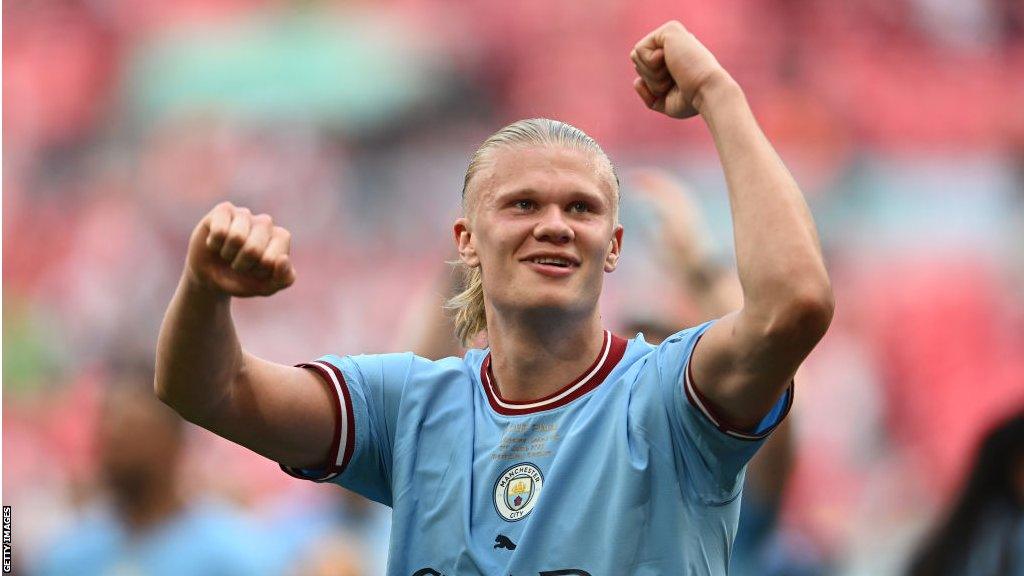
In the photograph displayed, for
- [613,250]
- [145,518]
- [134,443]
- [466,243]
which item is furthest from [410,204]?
[613,250]

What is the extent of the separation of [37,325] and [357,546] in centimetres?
189

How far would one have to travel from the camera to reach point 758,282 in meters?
1.95

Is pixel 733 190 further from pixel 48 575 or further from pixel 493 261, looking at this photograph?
pixel 48 575

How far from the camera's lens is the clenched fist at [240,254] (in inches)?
77.5

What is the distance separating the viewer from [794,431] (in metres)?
5.19

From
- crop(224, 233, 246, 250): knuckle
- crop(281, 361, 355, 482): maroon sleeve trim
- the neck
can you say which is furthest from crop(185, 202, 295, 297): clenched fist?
the neck

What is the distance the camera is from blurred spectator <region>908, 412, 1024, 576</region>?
16.5ft

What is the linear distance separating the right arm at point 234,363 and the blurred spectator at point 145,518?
86.2 inches

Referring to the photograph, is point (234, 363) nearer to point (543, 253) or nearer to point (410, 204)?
point (543, 253)

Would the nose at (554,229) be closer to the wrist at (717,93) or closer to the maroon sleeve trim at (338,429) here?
the wrist at (717,93)

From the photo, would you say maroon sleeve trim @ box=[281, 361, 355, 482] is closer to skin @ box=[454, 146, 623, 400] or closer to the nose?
skin @ box=[454, 146, 623, 400]

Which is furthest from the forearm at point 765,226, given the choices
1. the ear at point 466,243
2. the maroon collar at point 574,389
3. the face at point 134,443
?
the face at point 134,443

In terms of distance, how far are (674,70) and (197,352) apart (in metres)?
0.94

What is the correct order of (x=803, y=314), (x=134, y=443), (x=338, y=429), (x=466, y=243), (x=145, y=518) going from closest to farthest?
(x=803, y=314) < (x=338, y=429) < (x=466, y=243) < (x=145, y=518) < (x=134, y=443)
